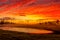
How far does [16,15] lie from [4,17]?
1.29 feet

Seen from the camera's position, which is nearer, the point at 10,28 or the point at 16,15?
the point at 10,28

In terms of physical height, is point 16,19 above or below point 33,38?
above

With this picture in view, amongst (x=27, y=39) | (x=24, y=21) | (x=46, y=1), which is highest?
(x=46, y=1)

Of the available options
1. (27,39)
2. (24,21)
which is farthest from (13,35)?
(24,21)

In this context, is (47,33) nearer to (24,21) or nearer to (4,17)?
(24,21)

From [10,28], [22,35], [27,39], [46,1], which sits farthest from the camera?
[46,1]

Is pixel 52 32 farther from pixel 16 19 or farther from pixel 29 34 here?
pixel 16 19

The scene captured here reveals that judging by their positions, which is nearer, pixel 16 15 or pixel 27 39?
pixel 27 39

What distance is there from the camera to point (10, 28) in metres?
4.77

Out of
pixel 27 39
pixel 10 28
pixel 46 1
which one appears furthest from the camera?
pixel 46 1

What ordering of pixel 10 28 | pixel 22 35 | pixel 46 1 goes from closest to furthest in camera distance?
pixel 22 35
pixel 10 28
pixel 46 1

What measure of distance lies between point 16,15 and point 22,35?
110cm

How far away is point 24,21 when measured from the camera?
5.00m

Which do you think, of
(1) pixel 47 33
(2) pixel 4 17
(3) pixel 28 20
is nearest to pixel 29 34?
(1) pixel 47 33
